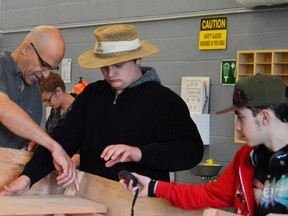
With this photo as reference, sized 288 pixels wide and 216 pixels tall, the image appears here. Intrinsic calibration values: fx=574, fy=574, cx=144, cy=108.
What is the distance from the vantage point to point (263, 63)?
11.8 feet

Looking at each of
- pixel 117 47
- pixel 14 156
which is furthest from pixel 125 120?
pixel 14 156

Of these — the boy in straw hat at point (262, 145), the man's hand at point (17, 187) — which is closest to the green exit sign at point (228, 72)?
the man's hand at point (17, 187)

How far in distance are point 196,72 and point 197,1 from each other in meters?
0.51

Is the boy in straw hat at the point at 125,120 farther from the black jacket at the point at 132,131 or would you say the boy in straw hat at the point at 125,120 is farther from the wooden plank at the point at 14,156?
the wooden plank at the point at 14,156

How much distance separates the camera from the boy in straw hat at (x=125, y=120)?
2.11 metres

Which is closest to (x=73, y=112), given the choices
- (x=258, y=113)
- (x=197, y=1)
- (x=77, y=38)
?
(x=258, y=113)

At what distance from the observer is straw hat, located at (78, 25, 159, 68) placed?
86.4 inches

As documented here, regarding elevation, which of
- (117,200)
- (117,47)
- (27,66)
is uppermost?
(117,47)

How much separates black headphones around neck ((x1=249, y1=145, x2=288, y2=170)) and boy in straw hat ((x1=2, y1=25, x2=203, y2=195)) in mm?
389

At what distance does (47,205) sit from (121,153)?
1.11 ft

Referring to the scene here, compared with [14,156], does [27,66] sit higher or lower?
higher

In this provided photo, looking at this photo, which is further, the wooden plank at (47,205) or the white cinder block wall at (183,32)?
the white cinder block wall at (183,32)

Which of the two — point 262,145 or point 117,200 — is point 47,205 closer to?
point 117,200

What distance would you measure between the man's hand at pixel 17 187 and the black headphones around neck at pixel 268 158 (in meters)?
0.93
